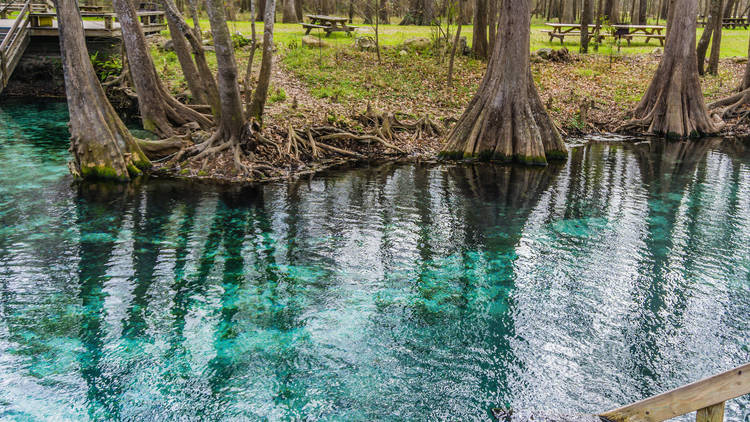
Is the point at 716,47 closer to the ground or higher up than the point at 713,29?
closer to the ground

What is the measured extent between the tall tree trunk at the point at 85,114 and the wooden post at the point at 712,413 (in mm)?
14570

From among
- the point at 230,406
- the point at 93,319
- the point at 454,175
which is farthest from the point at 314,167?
the point at 230,406

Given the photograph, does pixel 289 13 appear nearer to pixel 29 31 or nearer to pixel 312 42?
pixel 312 42

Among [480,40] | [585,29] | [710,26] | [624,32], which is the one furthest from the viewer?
[624,32]

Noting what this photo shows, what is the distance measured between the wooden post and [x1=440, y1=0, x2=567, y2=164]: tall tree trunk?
1360 cm

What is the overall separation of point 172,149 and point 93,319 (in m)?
9.59

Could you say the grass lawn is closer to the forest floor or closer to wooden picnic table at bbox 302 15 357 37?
the forest floor

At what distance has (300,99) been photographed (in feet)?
73.8

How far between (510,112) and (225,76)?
8131 millimetres

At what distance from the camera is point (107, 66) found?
88.6 feet

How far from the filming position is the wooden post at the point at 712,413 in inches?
169

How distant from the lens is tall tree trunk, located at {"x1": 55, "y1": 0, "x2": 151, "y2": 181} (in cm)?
1475

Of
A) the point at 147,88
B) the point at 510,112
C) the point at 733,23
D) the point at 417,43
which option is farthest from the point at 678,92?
the point at 733,23

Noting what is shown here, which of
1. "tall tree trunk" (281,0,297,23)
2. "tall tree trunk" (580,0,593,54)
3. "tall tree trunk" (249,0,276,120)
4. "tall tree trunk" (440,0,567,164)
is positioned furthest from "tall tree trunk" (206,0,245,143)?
"tall tree trunk" (281,0,297,23)
